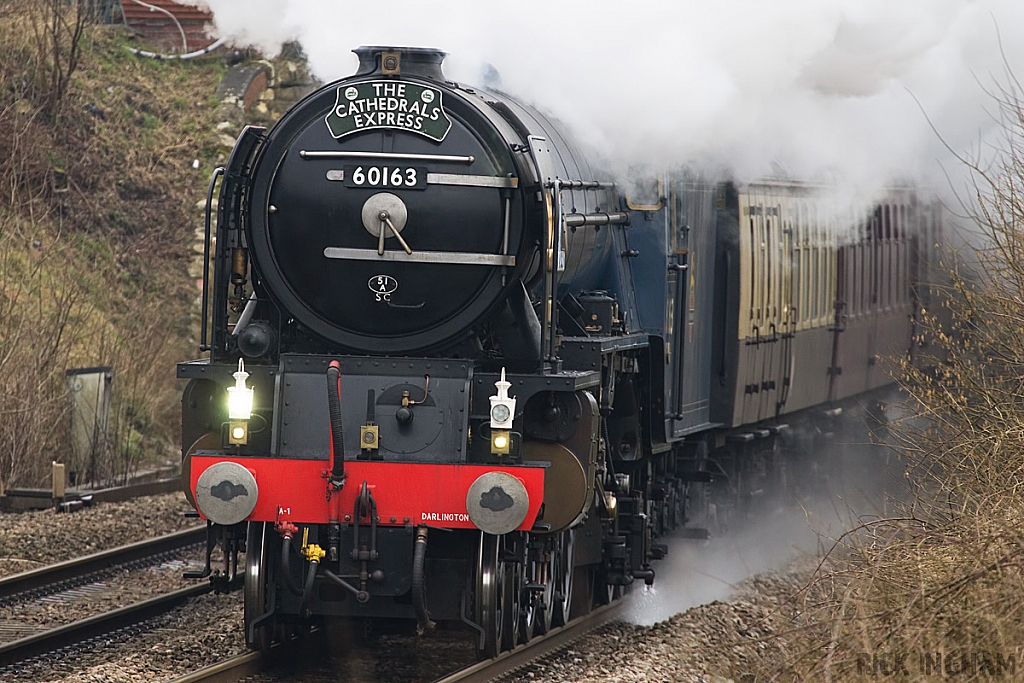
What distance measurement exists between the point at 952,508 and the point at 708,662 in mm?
1438

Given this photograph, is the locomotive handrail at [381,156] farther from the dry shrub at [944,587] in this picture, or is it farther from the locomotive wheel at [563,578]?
the dry shrub at [944,587]

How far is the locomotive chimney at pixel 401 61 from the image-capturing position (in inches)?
293

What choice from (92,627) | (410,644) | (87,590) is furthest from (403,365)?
(87,590)

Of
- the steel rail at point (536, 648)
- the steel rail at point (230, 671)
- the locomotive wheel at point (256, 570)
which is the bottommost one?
the steel rail at point (230, 671)

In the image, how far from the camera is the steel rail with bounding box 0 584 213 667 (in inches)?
293

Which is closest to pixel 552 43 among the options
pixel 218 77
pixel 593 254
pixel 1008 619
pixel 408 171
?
pixel 593 254

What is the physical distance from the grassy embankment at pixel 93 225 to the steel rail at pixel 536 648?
5616 millimetres

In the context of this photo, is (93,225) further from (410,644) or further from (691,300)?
(410,644)

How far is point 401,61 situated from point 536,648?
3.14 meters

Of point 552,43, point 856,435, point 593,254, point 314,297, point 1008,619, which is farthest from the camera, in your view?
point 856,435

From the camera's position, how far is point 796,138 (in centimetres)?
1194

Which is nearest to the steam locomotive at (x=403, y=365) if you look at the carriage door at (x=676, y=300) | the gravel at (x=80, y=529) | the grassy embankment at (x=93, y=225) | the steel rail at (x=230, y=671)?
the steel rail at (x=230, y=671)

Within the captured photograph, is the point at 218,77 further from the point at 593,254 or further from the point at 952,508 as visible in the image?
the point at 952,508

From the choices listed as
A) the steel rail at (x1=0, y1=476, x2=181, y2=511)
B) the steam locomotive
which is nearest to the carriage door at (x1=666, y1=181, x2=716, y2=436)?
the steam locomotive
